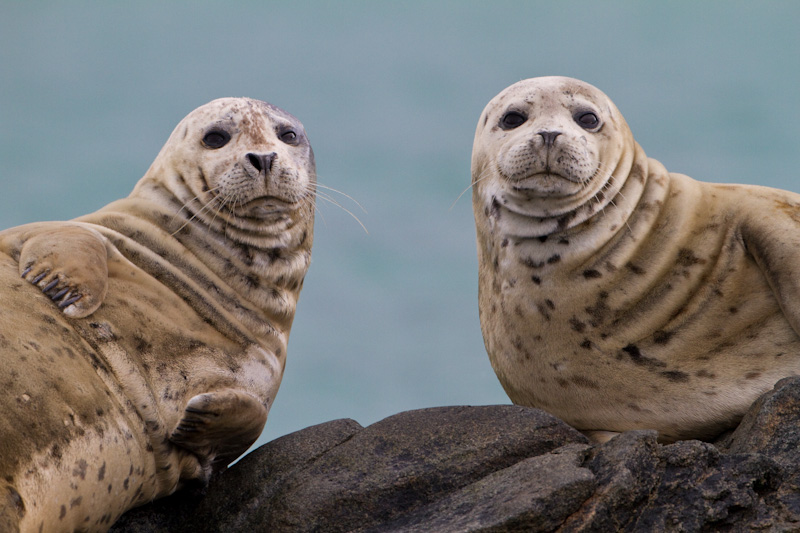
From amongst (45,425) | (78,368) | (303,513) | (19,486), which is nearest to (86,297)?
(78,368)

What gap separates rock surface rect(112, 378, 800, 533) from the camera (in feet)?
15.6

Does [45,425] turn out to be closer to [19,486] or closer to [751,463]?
[19,486]

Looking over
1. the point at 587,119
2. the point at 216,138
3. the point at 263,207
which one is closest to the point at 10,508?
the point at 263,207

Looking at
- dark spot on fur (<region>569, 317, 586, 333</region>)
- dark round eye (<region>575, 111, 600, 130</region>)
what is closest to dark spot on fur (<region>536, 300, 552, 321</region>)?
dark spot on fur (<region>569, 317, 586, 333</region>)

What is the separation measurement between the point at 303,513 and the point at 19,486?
1.43 m

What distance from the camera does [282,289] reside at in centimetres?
668

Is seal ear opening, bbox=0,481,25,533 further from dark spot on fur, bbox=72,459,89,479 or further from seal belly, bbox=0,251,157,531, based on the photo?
dark spot on fur, bbox=72,459,89,479

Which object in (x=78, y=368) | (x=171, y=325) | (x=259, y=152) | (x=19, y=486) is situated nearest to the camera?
(x=19, y=486)

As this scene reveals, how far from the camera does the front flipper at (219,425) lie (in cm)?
555

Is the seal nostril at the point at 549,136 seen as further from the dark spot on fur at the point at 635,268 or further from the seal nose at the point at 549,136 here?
the dark spot on fur at the point at 635,268

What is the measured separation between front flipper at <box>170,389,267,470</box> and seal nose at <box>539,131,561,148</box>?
221cm

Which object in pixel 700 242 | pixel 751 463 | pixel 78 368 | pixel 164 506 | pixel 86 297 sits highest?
pixel 700 242

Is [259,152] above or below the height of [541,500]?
above

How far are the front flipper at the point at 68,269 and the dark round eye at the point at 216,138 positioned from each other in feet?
3.89
